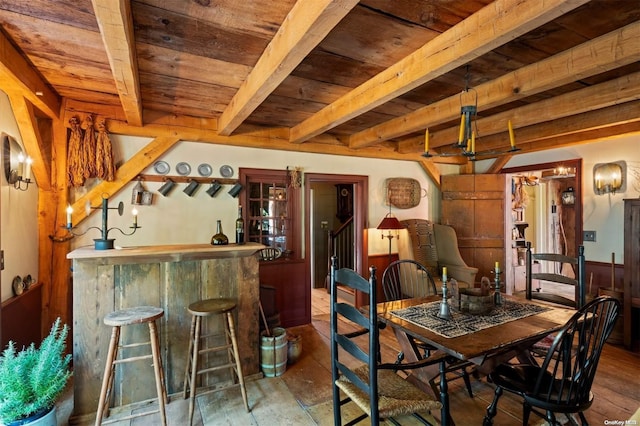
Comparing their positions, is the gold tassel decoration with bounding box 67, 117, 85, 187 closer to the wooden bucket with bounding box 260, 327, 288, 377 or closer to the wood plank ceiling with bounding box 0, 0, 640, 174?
the wood plank ceiling with bounding box 0, 0, 640, 174

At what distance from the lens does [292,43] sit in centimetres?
163

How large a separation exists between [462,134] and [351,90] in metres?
1.03

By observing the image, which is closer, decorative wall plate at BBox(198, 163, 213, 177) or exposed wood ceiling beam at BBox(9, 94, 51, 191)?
exposed wood ceiling beam at BBox(9, 94, 51, 191)

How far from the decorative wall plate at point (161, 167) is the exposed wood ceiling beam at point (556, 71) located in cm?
264

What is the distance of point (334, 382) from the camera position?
6.20ft

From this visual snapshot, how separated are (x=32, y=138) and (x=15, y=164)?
30cm

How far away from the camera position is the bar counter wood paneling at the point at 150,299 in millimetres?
2236

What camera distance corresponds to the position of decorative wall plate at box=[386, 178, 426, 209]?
474 cm

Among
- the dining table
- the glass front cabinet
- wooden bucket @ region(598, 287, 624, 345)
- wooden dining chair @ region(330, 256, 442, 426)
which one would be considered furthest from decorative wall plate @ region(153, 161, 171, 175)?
wooden bucket @ region(598, 287, 624, 345)

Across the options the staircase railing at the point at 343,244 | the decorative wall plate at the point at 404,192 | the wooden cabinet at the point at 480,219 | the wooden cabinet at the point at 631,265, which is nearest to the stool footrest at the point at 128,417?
the decorative wall plate at the point at 404,192

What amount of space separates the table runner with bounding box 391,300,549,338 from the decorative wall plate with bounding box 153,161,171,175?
2.68 meters

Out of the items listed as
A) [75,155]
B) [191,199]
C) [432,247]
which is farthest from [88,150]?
[432,247]

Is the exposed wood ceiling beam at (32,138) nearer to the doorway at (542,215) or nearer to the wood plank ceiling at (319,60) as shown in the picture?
the wood plank ceiling at (319,60)

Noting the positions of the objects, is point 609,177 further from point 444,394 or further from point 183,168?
point 183,168
